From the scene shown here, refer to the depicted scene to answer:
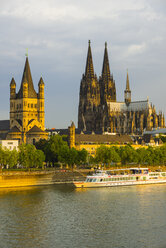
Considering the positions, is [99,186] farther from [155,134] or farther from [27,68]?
[155,134]

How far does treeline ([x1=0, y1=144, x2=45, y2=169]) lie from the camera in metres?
102

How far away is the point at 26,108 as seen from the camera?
505 feet

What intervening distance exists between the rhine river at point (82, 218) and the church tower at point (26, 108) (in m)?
65.4

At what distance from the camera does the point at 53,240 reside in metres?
48.1

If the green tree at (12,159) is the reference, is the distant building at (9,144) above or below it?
above

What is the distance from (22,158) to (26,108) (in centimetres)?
4913

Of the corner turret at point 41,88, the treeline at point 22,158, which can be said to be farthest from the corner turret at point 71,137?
the treeline at point 22,158

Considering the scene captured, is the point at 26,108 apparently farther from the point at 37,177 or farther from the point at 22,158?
the point at 37,177

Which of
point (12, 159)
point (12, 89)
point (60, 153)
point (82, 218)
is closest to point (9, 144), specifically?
point (60, 153)

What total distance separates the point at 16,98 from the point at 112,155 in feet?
153

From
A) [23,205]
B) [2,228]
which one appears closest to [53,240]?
[2,228]

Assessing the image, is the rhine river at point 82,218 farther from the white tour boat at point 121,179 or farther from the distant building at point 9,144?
the distant building at point 9,144

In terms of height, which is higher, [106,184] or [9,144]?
[9,144]

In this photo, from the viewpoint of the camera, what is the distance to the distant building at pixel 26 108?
150125mm
